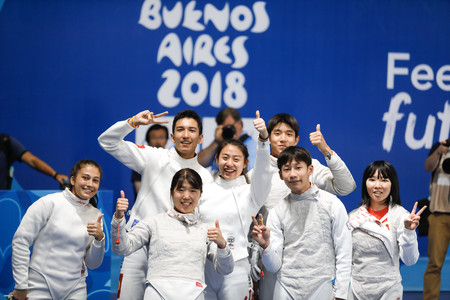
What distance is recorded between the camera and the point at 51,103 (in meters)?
5.46

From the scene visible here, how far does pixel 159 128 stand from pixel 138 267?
2208mm

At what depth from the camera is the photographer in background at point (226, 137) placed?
4.34m

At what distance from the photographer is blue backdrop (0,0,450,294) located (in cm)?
547

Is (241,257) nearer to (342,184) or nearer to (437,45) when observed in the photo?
(342,184)

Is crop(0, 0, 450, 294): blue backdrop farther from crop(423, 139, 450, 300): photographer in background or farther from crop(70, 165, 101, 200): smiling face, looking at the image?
crop(70, 165, 101, 200): smiling face

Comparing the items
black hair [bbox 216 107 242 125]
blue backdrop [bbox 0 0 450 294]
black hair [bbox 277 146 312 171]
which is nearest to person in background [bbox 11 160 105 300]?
black hair [bbox 277 146 312 171]

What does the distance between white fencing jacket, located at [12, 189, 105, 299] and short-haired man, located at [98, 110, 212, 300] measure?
21 cm

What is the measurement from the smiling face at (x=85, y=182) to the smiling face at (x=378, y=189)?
152cm

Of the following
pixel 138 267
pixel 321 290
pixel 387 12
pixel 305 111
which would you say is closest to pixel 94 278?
pixel 138 267

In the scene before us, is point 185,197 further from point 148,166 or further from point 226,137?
point 226,137

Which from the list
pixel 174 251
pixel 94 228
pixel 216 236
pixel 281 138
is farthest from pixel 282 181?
pixel 94 228

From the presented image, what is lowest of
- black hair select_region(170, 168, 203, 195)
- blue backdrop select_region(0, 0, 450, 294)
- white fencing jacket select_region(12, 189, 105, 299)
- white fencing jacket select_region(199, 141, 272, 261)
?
white fencing jacket select_region(12, 189, 105, 299)

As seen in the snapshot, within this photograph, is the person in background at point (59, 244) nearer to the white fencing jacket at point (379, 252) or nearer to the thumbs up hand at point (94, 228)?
the thumbs up hand at point (94, 228)

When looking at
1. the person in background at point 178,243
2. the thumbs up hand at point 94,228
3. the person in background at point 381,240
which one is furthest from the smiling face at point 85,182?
the person in background at point 381,240
